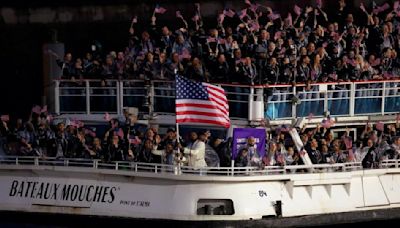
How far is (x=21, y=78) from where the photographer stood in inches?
1129

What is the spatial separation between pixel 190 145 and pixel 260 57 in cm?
197

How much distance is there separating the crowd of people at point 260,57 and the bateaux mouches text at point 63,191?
7.57ft

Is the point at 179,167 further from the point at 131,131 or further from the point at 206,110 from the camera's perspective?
the point at 131,131

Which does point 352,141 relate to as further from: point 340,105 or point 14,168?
point 14,168

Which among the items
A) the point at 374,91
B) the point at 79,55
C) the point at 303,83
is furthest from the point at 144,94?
the point at 79,55

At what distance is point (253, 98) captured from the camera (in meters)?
19.3

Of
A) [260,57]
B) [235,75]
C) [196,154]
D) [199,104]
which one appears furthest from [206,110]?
[260,57]

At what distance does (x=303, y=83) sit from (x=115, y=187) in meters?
3.70

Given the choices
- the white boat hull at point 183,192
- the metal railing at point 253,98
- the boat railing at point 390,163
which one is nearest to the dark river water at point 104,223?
the white boat hull at point 183,192

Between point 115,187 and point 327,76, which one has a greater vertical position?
point 327,76

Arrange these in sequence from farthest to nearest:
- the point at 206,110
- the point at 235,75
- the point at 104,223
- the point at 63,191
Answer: the point at 235,75, the point at 63,191, the point at 104,223, the point at 206,110

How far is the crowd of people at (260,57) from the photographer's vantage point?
64.2 feet

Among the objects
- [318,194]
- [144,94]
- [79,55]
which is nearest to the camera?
[318,194]

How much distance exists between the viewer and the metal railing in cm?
1955
